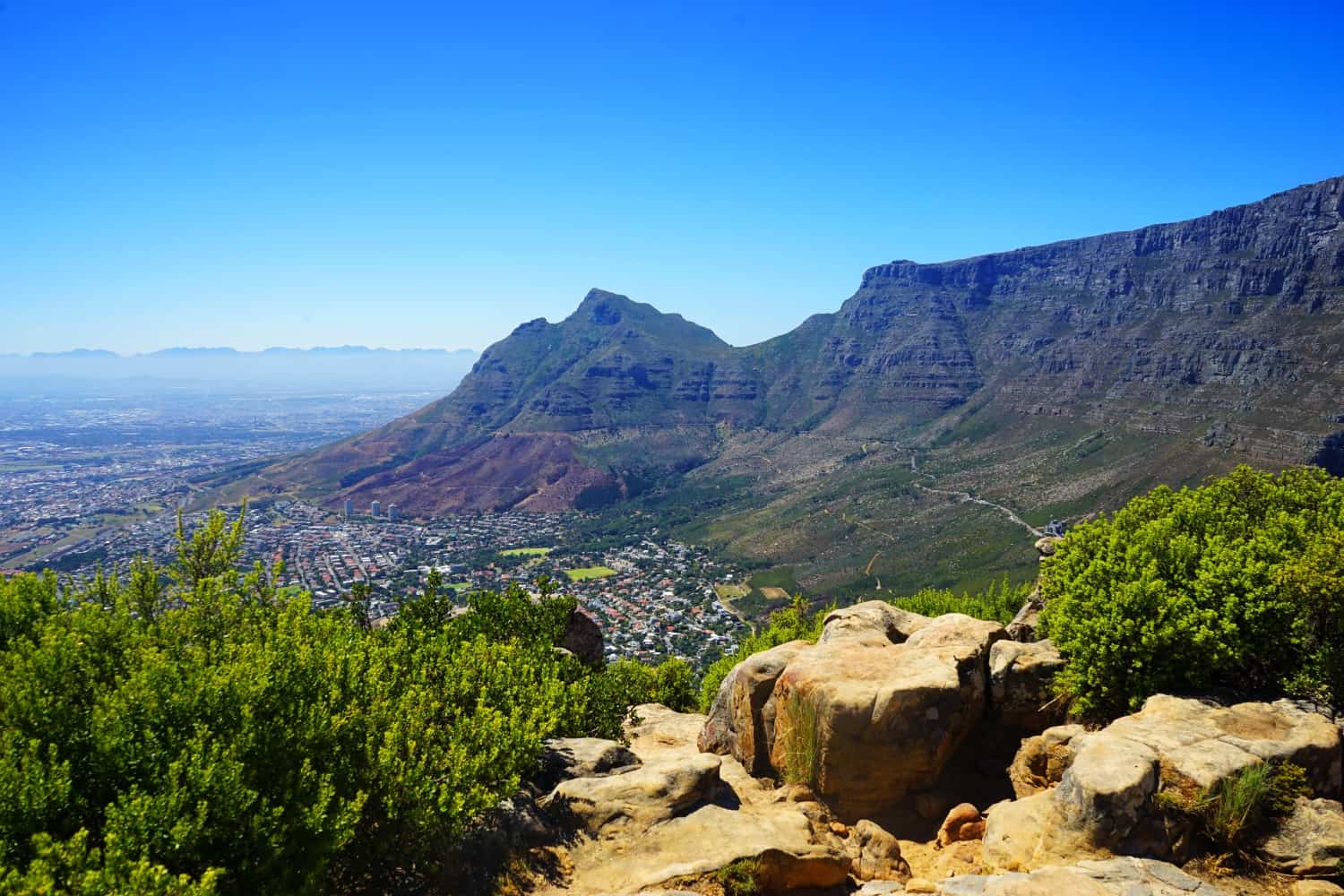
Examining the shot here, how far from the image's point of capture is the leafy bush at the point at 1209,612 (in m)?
18.1

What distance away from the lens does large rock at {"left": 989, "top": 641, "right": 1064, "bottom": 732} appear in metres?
22.2

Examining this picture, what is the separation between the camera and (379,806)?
1479 centimetres

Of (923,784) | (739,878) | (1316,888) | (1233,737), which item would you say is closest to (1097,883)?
(1316,888)

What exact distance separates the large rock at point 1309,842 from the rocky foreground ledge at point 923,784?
32 millimetres

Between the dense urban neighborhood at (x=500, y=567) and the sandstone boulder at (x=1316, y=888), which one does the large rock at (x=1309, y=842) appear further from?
the dense urban neighborhood at (x=500, y=567)

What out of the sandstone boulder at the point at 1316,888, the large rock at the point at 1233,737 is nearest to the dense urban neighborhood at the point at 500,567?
the large rock at the point at 1233,737

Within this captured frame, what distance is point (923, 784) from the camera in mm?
20844

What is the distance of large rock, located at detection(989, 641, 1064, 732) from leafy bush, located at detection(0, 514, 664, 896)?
49.8 feet

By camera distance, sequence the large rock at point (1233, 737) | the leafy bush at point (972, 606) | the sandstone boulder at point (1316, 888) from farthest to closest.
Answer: the leafy bush at point (972, 606), the large rock at point (1233, 737), the sandstone boulder at point (1316, 888)

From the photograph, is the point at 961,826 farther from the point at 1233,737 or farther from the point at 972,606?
the point at 972,606

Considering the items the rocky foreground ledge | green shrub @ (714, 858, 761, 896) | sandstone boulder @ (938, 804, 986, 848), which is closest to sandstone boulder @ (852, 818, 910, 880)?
the rocky foreground ledge

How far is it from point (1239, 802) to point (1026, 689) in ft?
26.0

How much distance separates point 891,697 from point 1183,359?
193 metres

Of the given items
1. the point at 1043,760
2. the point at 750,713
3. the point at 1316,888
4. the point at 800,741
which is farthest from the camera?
the point at 750,713
